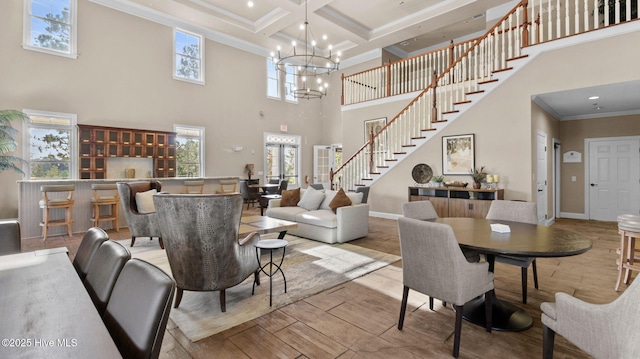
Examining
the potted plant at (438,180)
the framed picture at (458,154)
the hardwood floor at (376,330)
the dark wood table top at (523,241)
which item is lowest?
the hardwood floor at (376,330)

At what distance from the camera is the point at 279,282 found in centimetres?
342

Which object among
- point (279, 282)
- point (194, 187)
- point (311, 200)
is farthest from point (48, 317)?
point (194, 187)

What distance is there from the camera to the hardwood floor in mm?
2141

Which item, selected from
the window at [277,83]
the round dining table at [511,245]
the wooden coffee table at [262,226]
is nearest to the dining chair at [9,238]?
the wooden coffee table at [262,226]

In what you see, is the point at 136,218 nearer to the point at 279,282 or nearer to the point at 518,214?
the point at 279,282

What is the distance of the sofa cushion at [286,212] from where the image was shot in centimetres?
554

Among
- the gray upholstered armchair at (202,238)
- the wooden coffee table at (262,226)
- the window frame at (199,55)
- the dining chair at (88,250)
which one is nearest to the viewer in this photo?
the dining chair at (88,250)

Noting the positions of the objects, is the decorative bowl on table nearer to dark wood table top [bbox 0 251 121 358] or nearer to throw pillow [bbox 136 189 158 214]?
throw pillow [bbox 136 189 158 214]

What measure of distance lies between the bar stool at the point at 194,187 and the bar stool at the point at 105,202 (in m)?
1.57

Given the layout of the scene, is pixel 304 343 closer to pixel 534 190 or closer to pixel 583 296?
pixel 583 296

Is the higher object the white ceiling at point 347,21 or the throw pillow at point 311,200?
the white ceiling at point 347,21

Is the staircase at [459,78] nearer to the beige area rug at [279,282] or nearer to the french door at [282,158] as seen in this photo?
the french door at [282,158]

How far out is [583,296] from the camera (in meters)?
3.05

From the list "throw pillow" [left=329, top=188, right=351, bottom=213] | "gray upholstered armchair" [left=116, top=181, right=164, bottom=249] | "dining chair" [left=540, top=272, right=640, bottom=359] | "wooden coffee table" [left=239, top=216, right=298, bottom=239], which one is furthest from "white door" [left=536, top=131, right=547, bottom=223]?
"gray upholstered armchair" [left=116, top=181, right=164, bottom=249]
